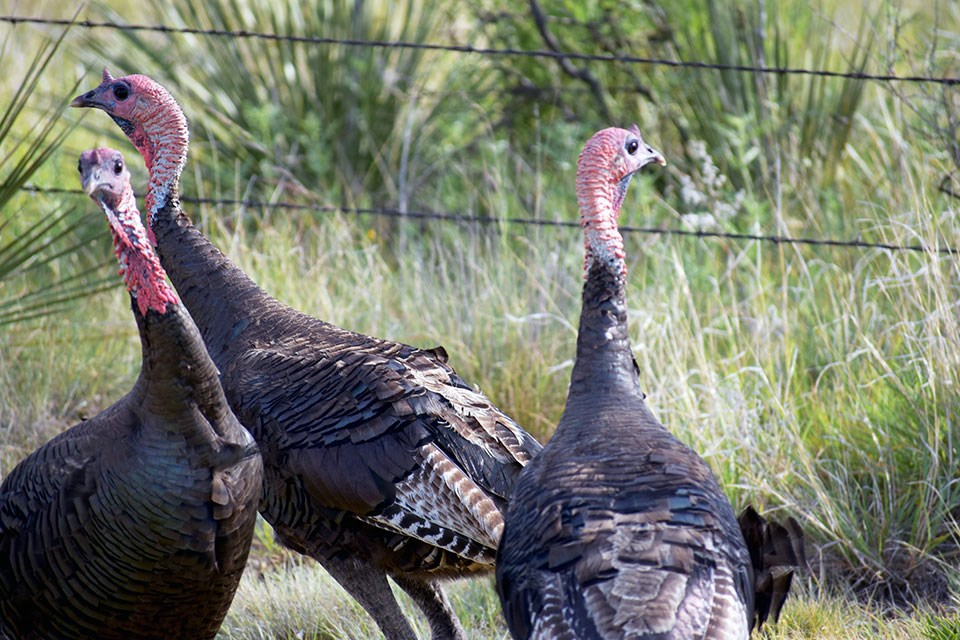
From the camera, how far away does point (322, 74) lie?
691 centimetres

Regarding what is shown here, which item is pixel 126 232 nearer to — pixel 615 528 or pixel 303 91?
pixel 615 528

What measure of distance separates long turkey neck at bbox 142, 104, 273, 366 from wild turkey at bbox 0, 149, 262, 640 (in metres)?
0.71

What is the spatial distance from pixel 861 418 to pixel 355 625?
1900 millimetres

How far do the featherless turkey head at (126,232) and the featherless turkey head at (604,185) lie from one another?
1079 mm

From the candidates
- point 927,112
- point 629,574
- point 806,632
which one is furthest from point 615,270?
point 927,112

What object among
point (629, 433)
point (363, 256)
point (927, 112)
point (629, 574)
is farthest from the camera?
point (363, 256)

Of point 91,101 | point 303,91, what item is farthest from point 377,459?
point 303,91

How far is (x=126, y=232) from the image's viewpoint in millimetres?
2867

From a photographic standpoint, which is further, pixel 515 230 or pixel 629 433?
pixel 515 230

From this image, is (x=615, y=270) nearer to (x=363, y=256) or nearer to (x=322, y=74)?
(x=363, y=256)

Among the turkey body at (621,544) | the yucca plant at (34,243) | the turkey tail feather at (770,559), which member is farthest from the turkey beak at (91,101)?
the turkey tail feather at (770,559)

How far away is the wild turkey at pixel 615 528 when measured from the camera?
247cm

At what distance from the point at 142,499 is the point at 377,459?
67 cm

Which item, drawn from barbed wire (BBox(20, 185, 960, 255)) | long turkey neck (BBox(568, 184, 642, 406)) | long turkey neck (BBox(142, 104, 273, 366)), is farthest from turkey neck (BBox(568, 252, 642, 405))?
barbed wire (BBox(20, 185, 960, 255))
